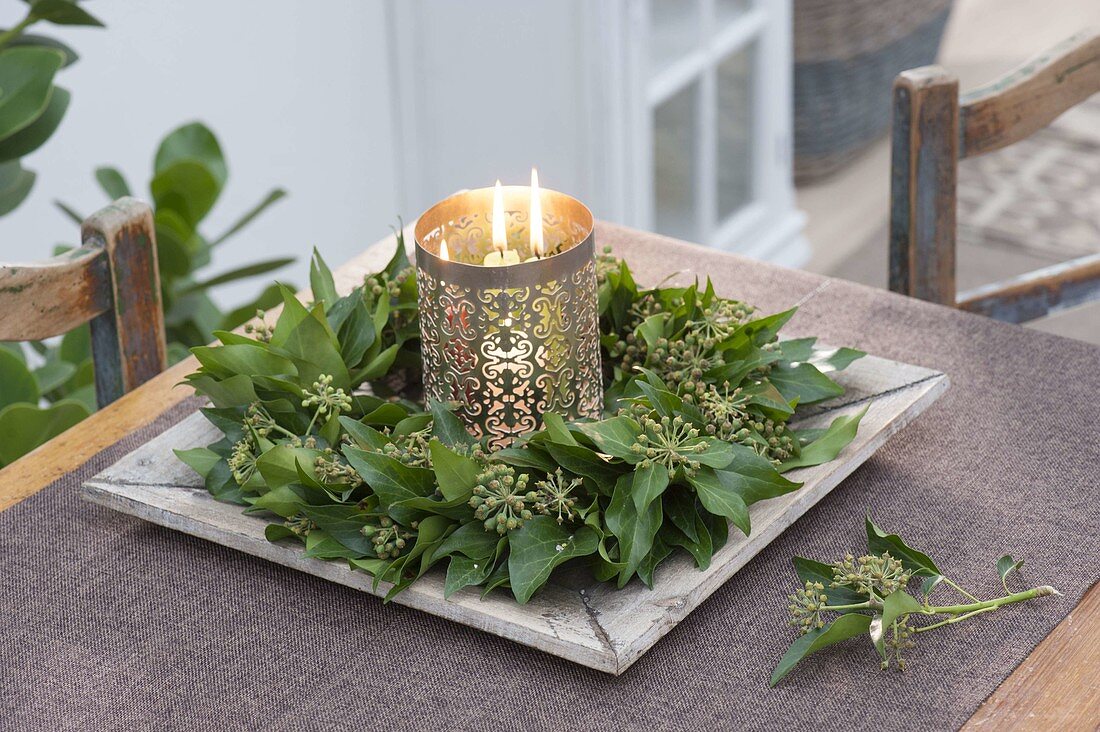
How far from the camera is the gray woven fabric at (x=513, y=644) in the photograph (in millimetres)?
604

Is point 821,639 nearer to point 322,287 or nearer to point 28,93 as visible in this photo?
point 322,287

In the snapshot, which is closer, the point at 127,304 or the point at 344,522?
the point at 344,522

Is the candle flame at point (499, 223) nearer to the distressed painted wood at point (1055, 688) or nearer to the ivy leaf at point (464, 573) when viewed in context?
the ivy leaf at point (464, 573)

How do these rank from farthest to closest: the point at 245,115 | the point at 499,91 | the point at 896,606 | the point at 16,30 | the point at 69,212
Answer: the point at 499,91, the point at 245,115, the point at 69,212, the point at 16,30, the point at 896,606

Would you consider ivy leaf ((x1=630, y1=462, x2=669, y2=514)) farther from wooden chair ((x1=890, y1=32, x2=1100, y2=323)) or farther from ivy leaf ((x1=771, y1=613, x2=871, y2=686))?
wooden chair ((x1=890, y1=32, x2=1100, y2=323))

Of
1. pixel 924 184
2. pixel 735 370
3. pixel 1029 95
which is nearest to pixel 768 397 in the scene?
pixel 735 370

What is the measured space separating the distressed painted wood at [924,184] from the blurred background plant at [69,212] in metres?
0.53

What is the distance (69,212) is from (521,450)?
0.88 metres

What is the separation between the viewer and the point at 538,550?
0.63m

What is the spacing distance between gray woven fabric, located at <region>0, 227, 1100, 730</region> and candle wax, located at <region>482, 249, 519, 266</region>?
0.21m

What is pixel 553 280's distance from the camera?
0.68m

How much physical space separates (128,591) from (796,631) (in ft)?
1.17

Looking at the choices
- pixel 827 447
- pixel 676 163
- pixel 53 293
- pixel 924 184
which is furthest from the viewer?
pixel 676 163

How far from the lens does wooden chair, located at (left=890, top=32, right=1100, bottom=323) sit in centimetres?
103
